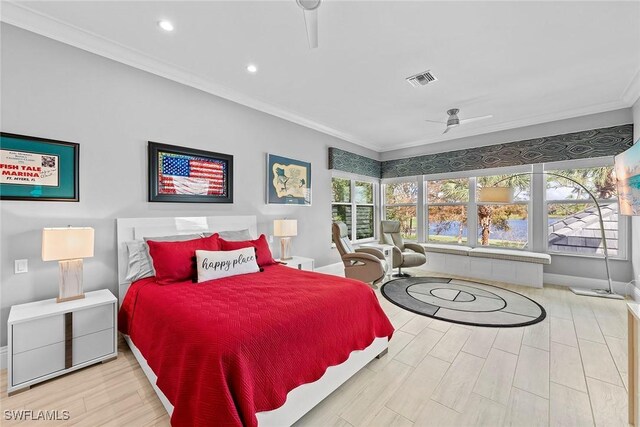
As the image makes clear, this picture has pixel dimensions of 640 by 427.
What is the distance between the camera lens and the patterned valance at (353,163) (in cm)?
506

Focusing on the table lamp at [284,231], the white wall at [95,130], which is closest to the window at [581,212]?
the table lamp at [284,231]

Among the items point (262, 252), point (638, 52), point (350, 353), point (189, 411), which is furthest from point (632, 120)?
point (189, 411)

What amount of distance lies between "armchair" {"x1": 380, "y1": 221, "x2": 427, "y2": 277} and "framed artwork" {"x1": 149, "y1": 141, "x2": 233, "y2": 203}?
3.08m

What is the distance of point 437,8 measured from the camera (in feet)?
6.81

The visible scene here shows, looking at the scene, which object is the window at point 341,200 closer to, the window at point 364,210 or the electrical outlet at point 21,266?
the window at point 364,210

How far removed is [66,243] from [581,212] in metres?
6.60

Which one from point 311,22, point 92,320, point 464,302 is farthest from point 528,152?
point 92,320

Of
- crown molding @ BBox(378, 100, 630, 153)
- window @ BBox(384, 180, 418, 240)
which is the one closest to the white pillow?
window @ BBox(384, 180, 418, 240)

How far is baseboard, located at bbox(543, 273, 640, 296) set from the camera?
3.91 m

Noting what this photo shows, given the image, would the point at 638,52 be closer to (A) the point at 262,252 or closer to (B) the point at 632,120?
(B) the point at 632,120

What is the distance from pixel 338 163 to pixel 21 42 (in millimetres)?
4096

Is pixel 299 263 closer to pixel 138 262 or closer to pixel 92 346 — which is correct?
pixel 138 262

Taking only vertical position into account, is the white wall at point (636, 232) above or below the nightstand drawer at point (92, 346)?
above

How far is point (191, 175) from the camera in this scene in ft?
10.3
